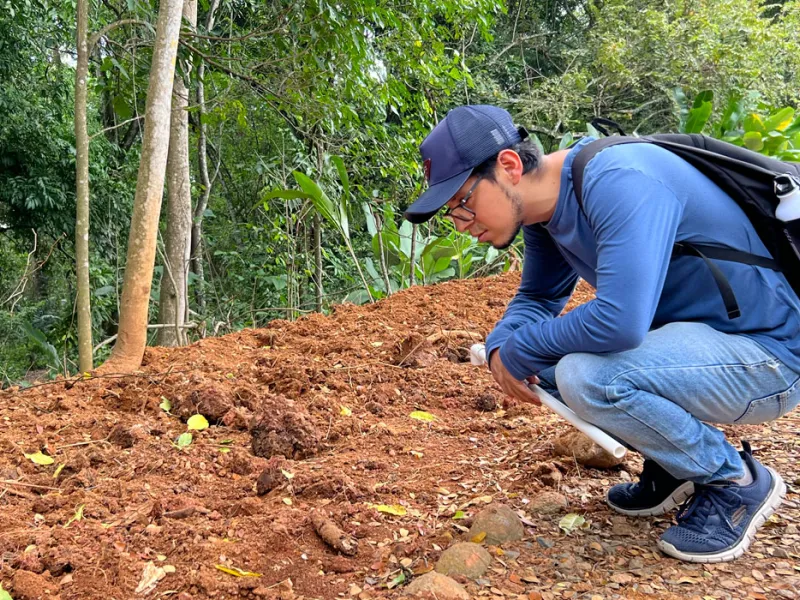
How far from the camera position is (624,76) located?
10.4 meters

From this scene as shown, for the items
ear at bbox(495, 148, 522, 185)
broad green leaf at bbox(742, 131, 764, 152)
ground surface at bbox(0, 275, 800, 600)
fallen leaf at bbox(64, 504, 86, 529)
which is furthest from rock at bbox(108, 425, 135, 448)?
broad green leaf at bbox(742, 131, 764, 152)

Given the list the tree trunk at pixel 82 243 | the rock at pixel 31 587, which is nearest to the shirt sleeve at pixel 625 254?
the rock at pixel 31 587

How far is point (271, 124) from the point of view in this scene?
7.85m

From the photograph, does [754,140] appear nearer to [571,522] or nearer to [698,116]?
[698,116]

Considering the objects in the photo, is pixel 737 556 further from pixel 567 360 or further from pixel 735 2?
pixel 735 2

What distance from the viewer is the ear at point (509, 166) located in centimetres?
158

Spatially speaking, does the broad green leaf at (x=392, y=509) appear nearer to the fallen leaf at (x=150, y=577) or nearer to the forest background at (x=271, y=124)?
the fallen leaf at (x=150, y=577)

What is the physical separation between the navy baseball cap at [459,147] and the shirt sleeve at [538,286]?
0.34 metres

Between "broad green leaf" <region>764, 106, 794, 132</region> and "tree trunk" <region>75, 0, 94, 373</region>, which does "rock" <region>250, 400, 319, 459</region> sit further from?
"broad green leaf" <region>764, 106, 794, 132</region>

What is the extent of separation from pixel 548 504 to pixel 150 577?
1.08 m

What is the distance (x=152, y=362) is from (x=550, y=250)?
2047 mm

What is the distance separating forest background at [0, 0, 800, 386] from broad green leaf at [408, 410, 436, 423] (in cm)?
135

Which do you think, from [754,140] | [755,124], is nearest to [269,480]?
[754,140]

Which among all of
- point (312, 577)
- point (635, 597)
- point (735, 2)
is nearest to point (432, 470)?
point (312, 577)
